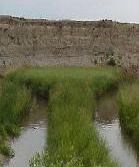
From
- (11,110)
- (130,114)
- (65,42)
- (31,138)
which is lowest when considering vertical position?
(31,138)

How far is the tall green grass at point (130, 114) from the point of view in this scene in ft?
47.2

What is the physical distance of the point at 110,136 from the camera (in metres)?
16.0

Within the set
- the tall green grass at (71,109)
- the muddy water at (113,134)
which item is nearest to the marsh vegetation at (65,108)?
the tall green grass at (71,109)

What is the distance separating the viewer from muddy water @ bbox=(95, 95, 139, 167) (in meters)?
13.6

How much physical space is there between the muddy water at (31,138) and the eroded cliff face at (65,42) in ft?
37.4

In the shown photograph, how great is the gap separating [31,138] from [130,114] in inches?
119

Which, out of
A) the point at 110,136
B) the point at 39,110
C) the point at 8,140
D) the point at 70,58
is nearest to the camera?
the point at 8,140

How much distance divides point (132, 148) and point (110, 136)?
65.8 inches

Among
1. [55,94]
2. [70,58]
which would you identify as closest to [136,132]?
[55,94]

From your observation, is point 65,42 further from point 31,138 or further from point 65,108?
point 31,138

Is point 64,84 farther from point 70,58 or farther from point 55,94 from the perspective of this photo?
point 70,58

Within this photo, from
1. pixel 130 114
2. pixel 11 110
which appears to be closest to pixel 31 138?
pixel 11 110

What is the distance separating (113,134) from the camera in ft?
53.2

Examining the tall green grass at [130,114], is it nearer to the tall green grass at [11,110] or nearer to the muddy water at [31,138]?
the muddy water at [31,138]
